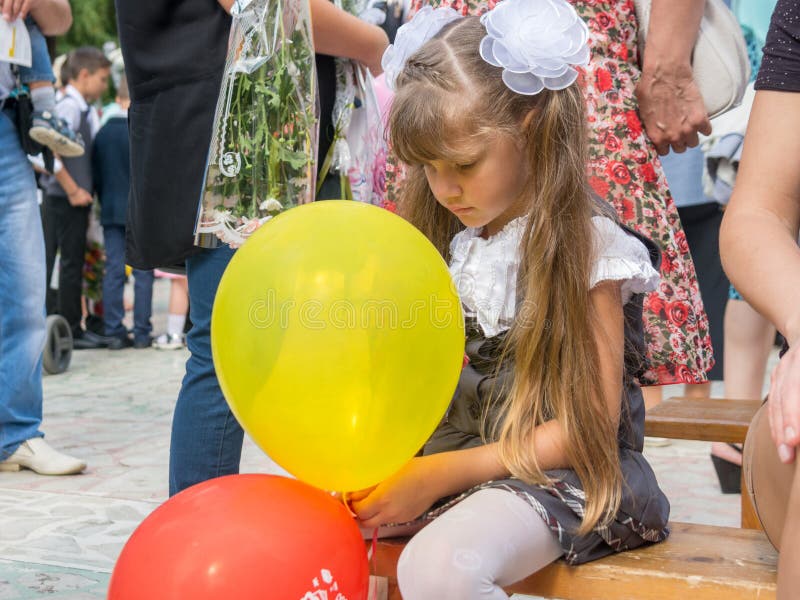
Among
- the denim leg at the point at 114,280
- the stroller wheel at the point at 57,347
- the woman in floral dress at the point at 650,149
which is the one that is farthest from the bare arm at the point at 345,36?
the denim leg at the point at 114,280

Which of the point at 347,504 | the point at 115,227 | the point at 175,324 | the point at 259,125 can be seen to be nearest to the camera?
the point at 347,504

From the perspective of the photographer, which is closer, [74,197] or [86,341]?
[74,197]

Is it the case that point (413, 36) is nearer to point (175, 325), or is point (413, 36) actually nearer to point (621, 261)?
point (621, 261)

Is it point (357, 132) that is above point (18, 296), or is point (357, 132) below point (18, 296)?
above

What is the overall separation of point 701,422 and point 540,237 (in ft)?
3.16

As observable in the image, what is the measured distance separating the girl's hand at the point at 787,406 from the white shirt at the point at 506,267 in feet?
1.53

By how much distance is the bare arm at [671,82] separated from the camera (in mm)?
2229

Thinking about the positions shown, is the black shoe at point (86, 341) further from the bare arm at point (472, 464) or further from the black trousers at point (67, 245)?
the bare arm at point (472, 464)

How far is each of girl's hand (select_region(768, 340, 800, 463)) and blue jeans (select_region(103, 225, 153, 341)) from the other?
656 cm

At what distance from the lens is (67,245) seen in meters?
7.61

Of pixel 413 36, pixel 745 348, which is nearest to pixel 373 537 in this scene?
pixel 413 36

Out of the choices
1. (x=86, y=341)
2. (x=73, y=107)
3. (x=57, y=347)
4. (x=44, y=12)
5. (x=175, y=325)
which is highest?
(x=44, y=12)

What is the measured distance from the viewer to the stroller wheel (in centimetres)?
634

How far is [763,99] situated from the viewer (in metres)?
1.75
